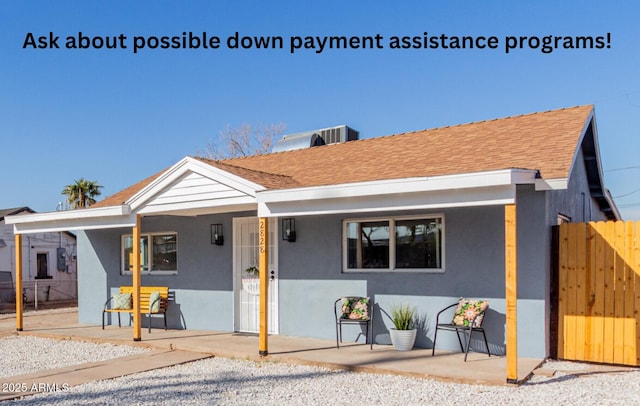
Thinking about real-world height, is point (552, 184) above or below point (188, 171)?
below

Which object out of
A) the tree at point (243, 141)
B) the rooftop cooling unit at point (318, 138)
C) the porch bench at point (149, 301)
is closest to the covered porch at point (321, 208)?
the porch bench at point (149, 301)

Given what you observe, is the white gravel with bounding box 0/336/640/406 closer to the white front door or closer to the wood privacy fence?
the wood privacy fence

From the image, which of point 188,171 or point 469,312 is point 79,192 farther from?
point 469,312

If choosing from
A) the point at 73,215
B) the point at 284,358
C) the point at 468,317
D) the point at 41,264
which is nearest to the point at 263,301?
the point at 284,358

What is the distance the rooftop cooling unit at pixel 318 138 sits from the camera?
1296 cm

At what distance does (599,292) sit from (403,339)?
9.08ft

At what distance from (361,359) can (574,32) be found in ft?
20.8

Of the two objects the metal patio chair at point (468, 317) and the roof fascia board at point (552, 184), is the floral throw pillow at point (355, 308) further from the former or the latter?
the roof fascia board at point (552, 184)

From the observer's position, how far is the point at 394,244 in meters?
8.61

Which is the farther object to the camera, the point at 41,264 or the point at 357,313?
the point at 41,264

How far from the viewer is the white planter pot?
7.98 metres

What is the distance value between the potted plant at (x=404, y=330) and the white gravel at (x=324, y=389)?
1.44 meters

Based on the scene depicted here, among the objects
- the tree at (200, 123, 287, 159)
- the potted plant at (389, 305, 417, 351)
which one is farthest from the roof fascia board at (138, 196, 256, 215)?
the tree at (200, 123, 287, 159)

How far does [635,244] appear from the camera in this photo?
6.96 m
